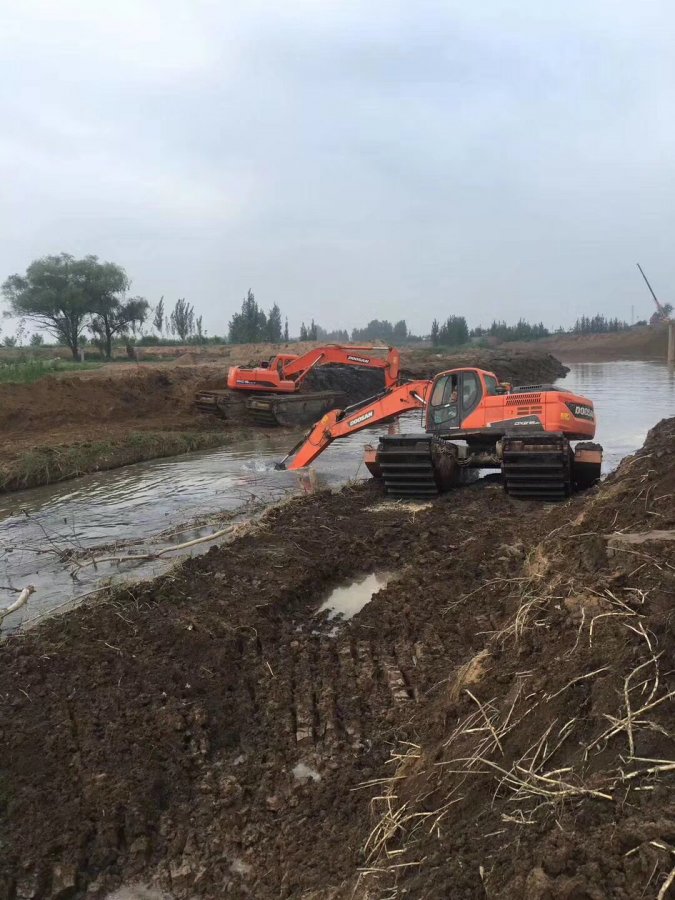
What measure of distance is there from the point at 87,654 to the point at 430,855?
3.22 m

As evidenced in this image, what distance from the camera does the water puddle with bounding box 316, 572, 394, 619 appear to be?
19.5ft

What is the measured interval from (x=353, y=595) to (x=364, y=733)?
235cm

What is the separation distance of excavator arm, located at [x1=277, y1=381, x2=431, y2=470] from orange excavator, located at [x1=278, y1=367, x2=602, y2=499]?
0.13ft

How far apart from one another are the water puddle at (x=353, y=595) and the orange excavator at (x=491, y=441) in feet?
10.6

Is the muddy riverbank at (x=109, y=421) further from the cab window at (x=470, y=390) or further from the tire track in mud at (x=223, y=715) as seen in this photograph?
the tire track in mud at (x=223, y=715)

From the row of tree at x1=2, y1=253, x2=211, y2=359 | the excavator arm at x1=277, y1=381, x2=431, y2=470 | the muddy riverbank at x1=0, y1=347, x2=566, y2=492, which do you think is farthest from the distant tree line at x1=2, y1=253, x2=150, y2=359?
the excavator arm at x1=277, y1=381, x2=431, y2=470

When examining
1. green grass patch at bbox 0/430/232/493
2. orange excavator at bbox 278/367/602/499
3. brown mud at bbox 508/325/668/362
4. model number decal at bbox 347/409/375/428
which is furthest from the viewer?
brown mud at bbox 508/325/668/362

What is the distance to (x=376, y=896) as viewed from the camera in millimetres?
2361

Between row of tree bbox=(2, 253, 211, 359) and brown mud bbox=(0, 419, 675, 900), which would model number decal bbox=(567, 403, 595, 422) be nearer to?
brown mud bbox=(0, 419, 675, 900)

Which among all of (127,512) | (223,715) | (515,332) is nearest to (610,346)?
(515,332)

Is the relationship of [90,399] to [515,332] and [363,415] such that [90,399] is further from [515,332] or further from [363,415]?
[515,332]

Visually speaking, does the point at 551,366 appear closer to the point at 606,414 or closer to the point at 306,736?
the point at 606,414

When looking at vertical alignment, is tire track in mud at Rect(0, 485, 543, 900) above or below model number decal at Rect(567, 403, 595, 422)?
below

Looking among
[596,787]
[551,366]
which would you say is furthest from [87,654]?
[551,366]
